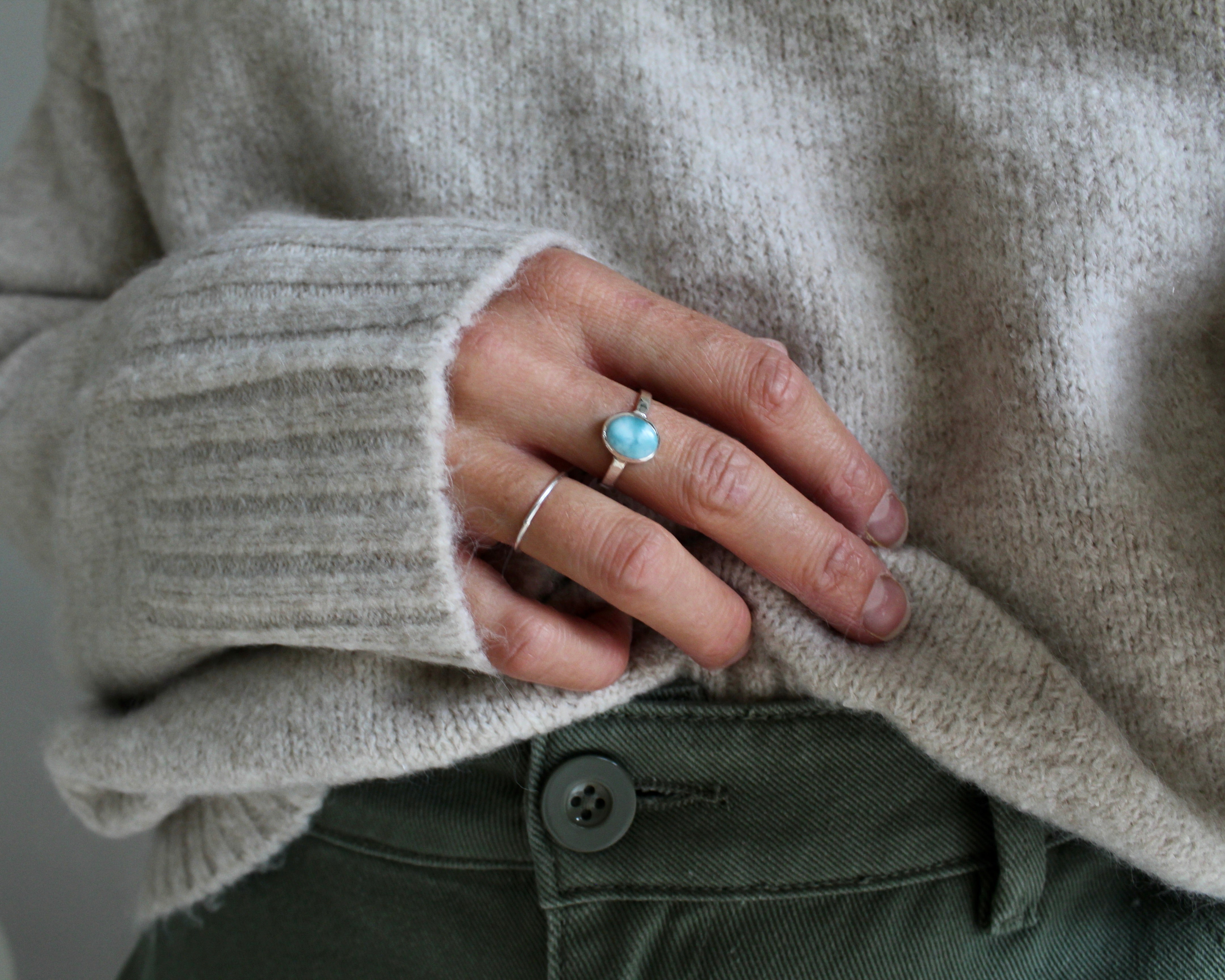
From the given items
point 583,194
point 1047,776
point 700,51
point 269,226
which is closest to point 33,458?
point 269,226

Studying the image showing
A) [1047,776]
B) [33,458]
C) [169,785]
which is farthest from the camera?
[33,458]

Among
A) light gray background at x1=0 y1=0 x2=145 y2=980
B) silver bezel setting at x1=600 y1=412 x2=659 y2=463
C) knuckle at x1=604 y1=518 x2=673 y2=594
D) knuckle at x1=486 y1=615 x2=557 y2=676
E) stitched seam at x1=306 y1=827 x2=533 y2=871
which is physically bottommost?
light gray background at x1=0 y1=0 x2=145 y2=980

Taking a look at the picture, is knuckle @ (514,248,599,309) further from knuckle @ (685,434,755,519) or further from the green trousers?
the green trousers

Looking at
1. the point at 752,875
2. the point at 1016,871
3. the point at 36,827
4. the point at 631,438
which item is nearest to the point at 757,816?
the point at 752,875

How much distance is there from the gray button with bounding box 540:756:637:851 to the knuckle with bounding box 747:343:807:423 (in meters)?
0.26

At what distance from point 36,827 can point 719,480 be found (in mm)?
1271

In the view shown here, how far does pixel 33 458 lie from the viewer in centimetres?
74

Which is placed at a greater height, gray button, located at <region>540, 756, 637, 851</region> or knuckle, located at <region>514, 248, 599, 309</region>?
knuckle, located at <region>514, 248, 599, 309</region>

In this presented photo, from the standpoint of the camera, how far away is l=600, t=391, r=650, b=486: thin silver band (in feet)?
1.82

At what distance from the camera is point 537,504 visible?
0.55 meters

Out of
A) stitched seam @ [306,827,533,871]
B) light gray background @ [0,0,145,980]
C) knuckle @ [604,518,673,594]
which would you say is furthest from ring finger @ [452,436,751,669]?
light gray background @ [0,0,145,980]

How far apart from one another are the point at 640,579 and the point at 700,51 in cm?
41

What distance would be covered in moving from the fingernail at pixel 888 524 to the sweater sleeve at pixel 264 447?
269 mm

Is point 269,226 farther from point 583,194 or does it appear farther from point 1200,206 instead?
point 1200,206
